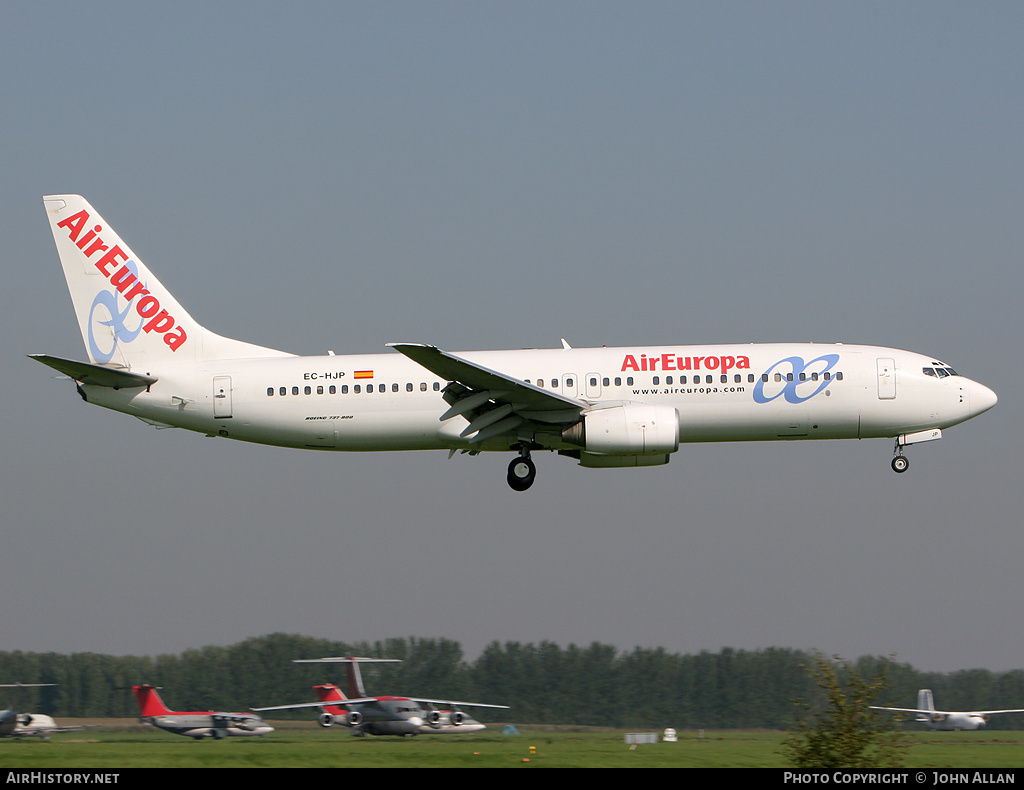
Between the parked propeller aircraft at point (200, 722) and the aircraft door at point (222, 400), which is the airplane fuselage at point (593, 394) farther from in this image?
the parked propeller aircraft at point (200, 722)

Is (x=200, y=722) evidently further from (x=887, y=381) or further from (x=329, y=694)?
(x=887, y=381)

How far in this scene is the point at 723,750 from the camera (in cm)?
3447

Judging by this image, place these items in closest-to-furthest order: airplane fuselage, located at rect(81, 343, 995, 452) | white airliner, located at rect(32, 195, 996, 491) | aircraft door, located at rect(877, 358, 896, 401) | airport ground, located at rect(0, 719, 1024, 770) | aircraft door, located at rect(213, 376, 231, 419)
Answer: airport ground, located at rect(0, 719, 1024, 770) → white airliner, located at rect(32, 195, 996, 491) → airplane fuselage, located at rect(81, 343, 995, 452) → aircraft door, located at rect(877, 358, 896, 401) → aircraft door, located at rect(213, 376, 231, 419)

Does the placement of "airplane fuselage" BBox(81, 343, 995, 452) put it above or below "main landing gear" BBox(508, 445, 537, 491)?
above

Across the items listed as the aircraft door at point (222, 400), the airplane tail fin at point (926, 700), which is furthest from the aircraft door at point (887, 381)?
the airplane tail fin at point (926, 700)

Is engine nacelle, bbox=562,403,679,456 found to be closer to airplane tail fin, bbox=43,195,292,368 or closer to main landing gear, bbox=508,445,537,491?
main landing gear, bbox=508,445,537,491

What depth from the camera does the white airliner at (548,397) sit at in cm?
3453

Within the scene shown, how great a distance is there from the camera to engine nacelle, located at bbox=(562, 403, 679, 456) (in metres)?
33.5

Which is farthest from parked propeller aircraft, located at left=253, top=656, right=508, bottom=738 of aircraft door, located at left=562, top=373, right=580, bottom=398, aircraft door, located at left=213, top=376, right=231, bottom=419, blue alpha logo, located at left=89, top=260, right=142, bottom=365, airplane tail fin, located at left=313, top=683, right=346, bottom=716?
blue alpha logo, located at left=89, top=260, right=142, bottom=365

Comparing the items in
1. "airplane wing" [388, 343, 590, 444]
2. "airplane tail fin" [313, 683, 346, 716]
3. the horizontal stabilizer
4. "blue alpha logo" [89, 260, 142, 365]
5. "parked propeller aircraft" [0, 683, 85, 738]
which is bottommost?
"parked propeller aircraft" [0, 683, 85, 738]

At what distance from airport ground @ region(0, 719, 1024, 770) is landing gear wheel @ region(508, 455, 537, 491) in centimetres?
787

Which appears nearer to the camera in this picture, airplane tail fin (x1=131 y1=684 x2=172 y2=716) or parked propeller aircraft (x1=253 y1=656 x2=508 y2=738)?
parked propeller aircraft (x1=253 y1=656 x2=508 y2=738)
